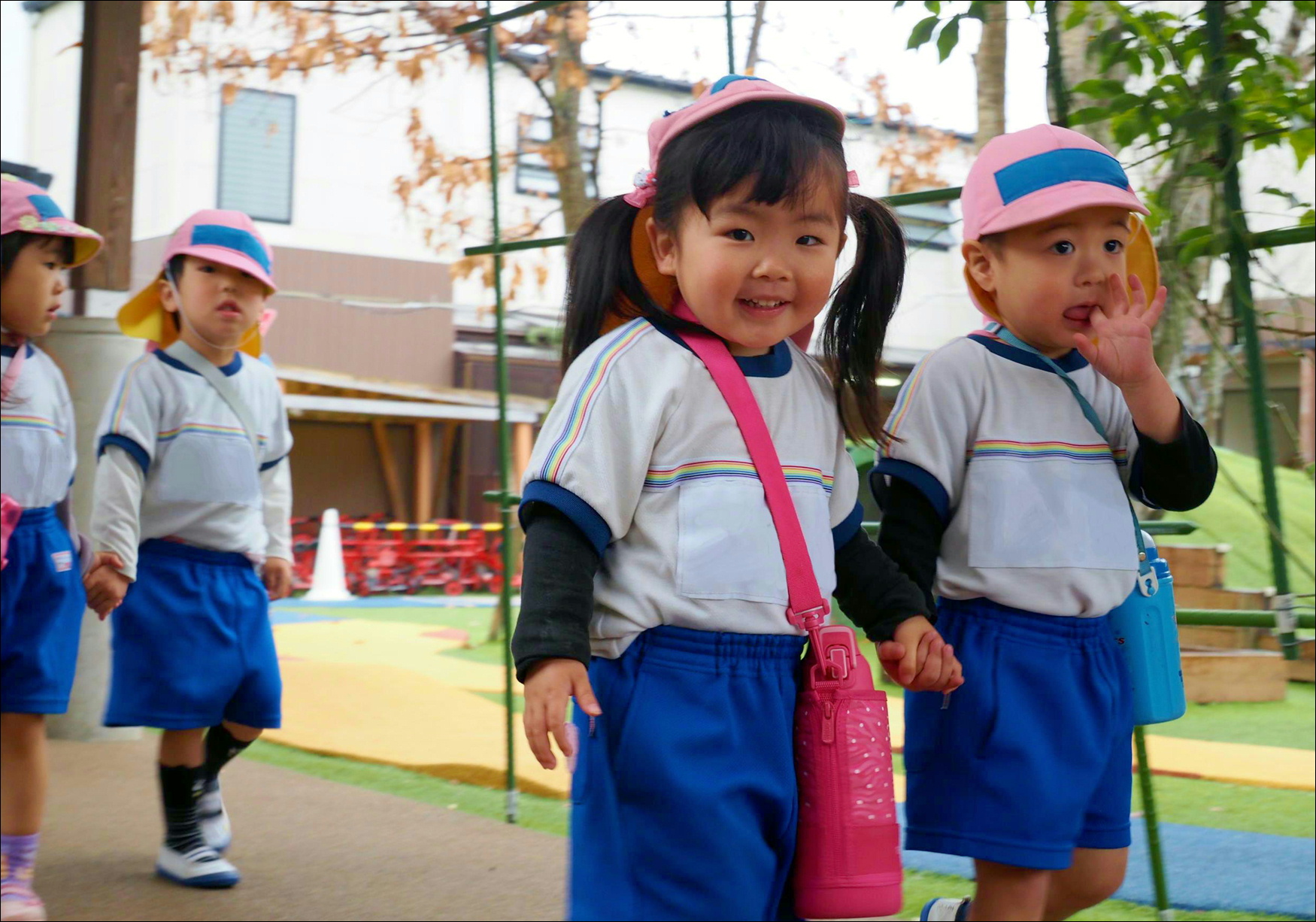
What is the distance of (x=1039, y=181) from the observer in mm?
1888

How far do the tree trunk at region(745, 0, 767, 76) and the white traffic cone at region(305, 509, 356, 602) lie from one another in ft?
31.8

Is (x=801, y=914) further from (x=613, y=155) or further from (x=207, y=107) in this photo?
(x=207, y=107)

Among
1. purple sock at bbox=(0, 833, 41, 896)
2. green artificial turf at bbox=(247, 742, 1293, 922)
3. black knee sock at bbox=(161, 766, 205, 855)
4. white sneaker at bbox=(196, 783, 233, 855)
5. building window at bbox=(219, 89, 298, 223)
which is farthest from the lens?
building window at bbox=(219, 89, 298, 223)

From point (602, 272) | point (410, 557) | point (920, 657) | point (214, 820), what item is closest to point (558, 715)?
point (920, 657)

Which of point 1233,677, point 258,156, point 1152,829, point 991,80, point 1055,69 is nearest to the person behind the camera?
point 1055,69

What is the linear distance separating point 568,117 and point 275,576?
411 cm

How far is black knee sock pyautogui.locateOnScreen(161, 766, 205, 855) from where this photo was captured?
131 inches

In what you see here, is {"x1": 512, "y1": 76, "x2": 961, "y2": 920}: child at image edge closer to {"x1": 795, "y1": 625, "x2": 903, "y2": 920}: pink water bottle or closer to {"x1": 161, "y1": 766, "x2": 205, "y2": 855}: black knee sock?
{"x1": 795, "y1": 625, "x2": 903, "y2": 920}: pink water bottle

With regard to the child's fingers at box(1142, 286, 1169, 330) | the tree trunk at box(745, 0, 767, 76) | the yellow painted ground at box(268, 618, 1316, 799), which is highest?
the tree trunk at box(745, 0, 767, 76)

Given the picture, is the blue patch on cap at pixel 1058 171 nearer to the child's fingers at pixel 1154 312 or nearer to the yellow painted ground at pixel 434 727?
the child's fingers at pixel 1154 312

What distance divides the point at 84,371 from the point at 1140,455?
443cm

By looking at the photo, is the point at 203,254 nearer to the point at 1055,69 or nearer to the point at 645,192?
the point at 645,192

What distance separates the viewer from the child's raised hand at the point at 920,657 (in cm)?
179

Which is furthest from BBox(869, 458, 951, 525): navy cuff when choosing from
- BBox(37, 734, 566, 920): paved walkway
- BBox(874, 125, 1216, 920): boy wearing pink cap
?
BBox(37, 734, 566, 920): paved walkway
